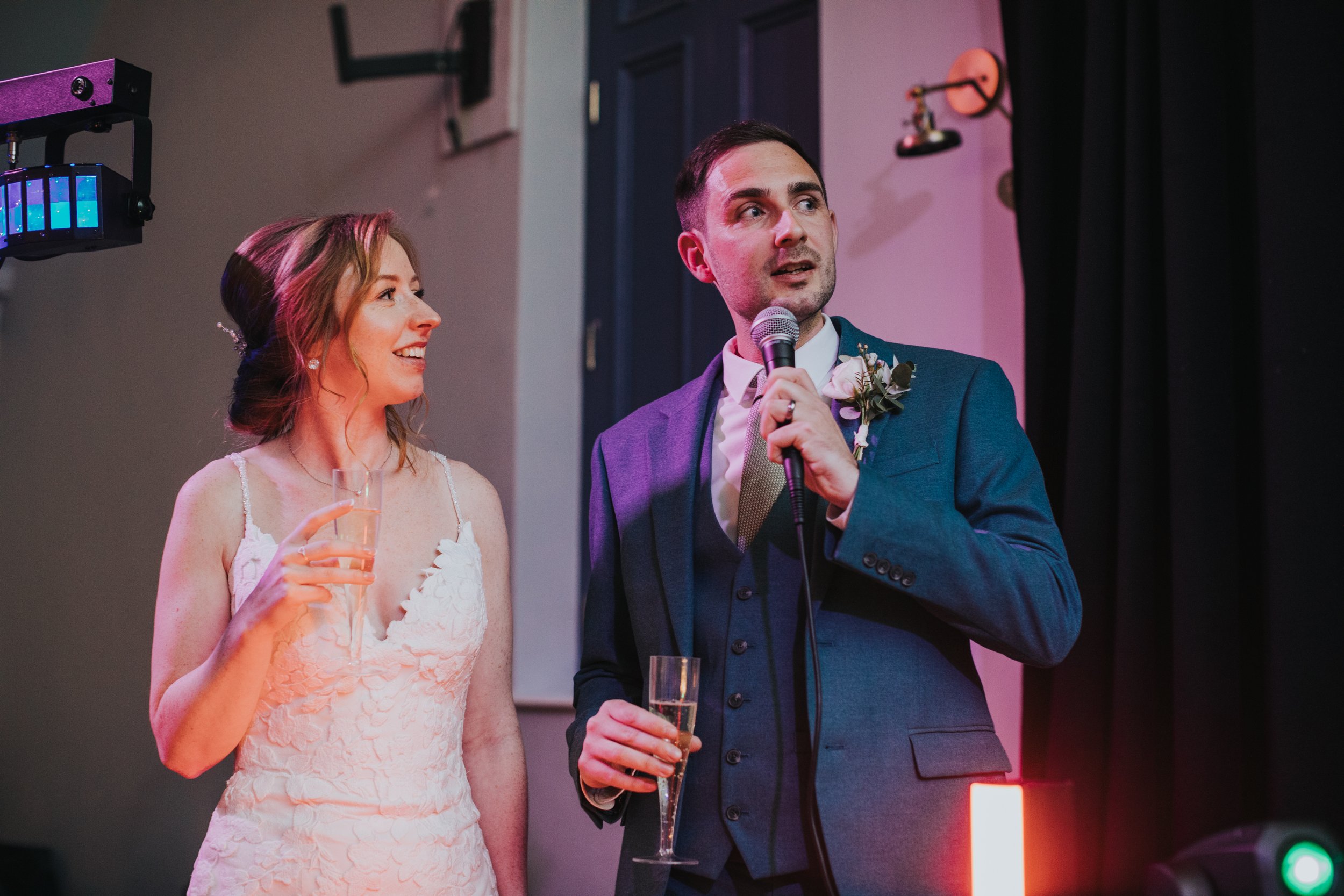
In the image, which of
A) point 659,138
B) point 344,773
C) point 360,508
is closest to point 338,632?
point 344,773

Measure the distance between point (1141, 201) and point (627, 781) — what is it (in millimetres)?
1701

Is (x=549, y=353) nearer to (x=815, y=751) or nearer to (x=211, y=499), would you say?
(x=211, y=499)

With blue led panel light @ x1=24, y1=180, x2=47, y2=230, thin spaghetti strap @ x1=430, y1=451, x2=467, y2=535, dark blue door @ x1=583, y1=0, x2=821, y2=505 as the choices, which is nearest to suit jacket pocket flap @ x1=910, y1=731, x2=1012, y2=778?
thin spaghetti strap @ x1=430, y1=451, x2=467, y2=535

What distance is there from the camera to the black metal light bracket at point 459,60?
4332 millimetres

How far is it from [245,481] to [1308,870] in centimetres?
175

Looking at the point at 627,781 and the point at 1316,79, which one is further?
the point at 1316,79

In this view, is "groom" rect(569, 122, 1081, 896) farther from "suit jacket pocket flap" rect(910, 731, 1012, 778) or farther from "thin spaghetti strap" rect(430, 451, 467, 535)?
"thin spaghetti strap" rect(430, 451, 467, 535)

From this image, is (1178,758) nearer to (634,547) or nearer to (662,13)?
(634,547)

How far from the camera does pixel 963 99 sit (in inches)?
114

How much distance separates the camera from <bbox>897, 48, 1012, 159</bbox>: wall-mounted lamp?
9.30ft

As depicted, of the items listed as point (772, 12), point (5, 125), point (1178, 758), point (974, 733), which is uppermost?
point (772, 12)

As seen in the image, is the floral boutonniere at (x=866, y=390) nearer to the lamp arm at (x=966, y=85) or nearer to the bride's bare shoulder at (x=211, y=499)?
the bride's bare shoulder at (x=211, y=499)

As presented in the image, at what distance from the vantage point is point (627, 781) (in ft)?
4.74

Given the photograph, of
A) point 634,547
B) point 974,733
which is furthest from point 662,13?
point 974,733
